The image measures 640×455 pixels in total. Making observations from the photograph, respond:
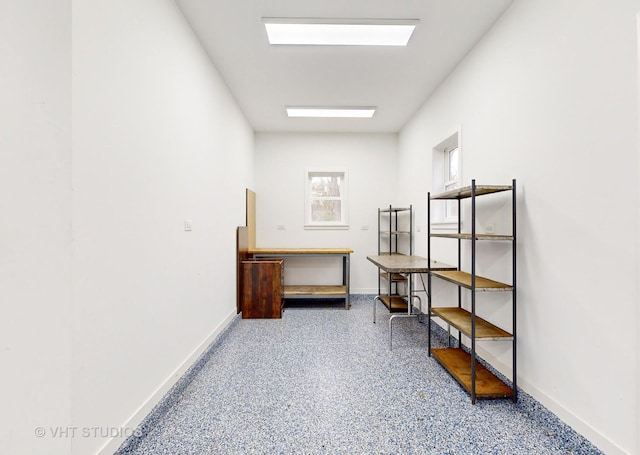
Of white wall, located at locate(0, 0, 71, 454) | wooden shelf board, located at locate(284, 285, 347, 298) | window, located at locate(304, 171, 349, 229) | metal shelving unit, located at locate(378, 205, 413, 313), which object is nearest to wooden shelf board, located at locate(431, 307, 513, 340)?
metal shelving unit, located at locate(378, 205, 413, 313)

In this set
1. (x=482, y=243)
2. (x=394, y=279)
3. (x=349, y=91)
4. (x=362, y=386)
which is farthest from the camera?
(x=394, y=279)

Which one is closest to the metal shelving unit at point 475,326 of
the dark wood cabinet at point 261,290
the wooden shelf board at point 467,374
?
the wooden shelf board at point 467,374

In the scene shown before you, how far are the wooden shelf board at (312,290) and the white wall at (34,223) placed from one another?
3074mm

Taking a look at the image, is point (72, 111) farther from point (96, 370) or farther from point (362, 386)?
point (362, 386)

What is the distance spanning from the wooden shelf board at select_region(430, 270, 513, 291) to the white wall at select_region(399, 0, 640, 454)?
12cm

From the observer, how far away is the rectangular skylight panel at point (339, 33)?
2.21 m

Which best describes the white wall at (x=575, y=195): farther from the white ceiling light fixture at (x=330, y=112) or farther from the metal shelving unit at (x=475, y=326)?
the white ceiling light fixture at (x=330, y=112)

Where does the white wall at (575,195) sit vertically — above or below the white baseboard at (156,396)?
above

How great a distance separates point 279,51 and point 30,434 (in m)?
2.88

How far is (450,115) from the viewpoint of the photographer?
2852mm

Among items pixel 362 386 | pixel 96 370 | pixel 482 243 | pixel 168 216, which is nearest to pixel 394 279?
pixel 482 243

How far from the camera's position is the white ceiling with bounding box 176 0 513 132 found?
6.56 ft

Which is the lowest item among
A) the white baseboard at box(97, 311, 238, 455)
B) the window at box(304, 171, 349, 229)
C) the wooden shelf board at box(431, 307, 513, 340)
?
the white baseboard at box(97, 311, 238, 455)

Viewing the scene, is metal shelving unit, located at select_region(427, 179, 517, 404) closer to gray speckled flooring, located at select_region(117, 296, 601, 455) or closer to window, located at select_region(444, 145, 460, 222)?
gray speckled flooring, located at select_region(117, 296, 601, 455)
